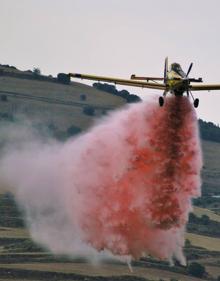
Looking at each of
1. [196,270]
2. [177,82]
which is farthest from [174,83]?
[196,270]

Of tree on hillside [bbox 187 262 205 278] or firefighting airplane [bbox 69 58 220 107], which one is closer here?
firefighting airplane [bbox 69 58 220 107]

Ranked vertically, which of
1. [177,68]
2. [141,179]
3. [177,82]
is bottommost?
[141,179]

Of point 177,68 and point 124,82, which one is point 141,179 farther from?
point 177,68

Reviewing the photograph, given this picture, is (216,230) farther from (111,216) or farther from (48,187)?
(111,216)

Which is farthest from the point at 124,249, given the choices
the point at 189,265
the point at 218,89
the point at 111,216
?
the point at 189,265

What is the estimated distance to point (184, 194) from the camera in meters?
88.0

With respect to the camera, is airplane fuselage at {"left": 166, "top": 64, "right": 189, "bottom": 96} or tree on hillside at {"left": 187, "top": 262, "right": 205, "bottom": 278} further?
tree on hillside at {"left": 187, "top": 262, "right": 205, "bottom": 278}

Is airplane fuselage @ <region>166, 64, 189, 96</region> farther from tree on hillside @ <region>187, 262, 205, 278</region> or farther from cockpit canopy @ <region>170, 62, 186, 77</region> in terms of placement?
tree on hillside @ <region>187, 262, 205, 278</region>

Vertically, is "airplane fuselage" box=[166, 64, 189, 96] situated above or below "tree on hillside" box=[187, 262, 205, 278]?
above

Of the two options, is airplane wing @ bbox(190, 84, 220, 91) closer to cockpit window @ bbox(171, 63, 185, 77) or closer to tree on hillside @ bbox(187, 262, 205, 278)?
cockpit window @ bbox(171, 63, 185, 77)

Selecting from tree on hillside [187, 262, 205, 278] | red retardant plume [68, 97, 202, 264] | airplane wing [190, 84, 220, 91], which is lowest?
tree on hillside [187, 262, 205, 278]

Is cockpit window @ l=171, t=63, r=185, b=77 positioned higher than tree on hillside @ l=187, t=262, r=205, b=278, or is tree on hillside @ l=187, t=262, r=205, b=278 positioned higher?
cockpit window @ l=171, t=63, r=185, b=77

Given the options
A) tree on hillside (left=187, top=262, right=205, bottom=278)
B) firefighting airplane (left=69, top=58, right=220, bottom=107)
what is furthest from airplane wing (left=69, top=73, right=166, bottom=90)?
tree on hillside (left=187, top=262, right=205, bottom=278)

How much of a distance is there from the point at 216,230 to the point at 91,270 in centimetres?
5288
